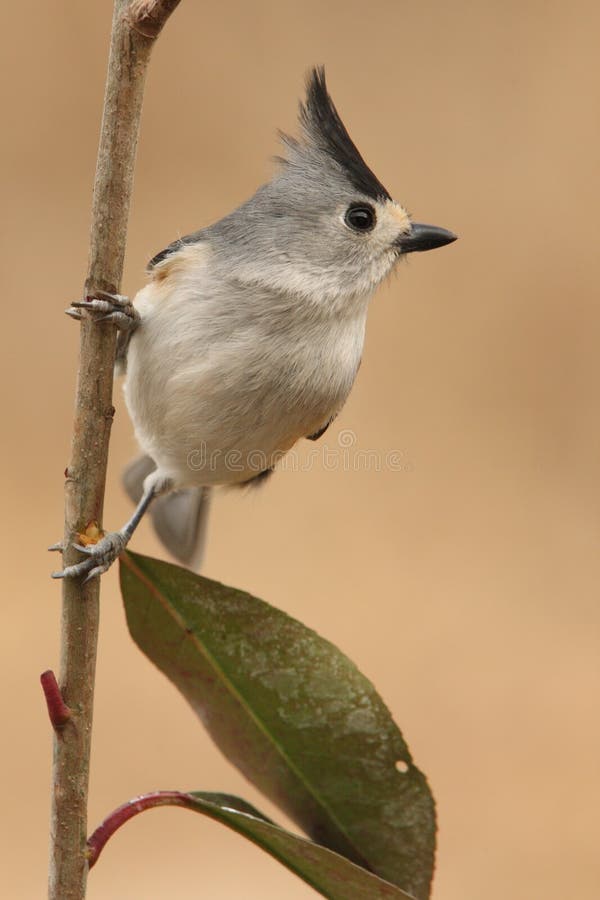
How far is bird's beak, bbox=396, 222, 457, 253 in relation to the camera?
110 centimetres

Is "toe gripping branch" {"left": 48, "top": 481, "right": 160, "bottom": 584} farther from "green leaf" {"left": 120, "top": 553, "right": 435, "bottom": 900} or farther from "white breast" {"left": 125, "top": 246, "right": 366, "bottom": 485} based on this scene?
"white breast" {"left": 125, "top": 246, "right": 366, "bottom": 485}

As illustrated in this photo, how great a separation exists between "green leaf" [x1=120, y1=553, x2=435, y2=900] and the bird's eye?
45 centimetres

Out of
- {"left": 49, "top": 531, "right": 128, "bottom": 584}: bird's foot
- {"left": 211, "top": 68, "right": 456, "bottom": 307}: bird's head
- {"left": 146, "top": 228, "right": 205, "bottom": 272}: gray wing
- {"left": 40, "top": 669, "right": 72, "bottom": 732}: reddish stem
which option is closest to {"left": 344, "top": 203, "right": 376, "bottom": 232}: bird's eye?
{"left": 211, "top": 68, "right": 456, "bottom": 307}: bird's head

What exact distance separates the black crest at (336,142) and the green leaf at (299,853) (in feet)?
2.26

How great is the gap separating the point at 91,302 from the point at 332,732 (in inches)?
17.4

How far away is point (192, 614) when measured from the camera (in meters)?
0.95

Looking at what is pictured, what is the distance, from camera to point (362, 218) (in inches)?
43.6

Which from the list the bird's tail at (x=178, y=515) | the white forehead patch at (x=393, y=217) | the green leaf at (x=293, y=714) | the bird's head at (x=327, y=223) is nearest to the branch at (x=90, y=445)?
the green leaf at (x=293, y=714)

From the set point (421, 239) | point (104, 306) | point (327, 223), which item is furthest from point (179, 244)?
point (104, 306)

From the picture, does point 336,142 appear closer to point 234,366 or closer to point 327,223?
point 327,223

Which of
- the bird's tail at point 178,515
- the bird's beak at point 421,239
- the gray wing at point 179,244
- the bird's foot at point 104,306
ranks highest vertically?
the gray wing at point 179,244

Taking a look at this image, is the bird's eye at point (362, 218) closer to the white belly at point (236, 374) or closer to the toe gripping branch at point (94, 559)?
the white belly at point (236, 374)

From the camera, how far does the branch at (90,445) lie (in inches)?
28.4

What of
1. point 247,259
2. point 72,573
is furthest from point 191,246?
point 72,573
